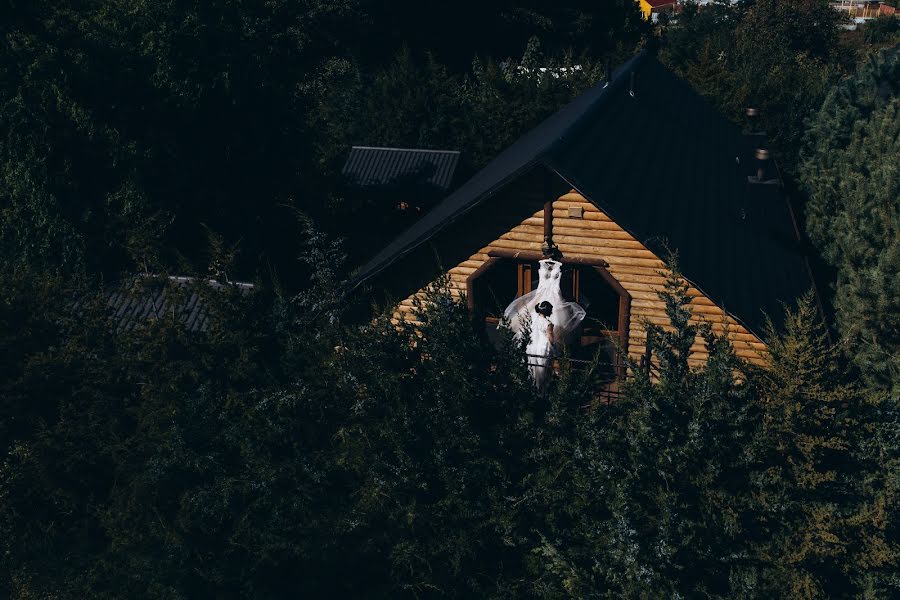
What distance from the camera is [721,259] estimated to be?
13.2 m

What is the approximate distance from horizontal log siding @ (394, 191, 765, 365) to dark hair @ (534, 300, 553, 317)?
1539mm

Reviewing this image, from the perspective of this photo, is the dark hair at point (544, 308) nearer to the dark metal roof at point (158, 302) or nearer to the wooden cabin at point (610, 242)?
the wooden cabin at point (610, 242)

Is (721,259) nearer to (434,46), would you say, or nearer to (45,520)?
(45,520)

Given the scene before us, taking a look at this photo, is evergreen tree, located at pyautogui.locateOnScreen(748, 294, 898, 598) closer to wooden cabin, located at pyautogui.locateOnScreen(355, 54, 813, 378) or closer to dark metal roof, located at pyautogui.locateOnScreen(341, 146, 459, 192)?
wooden cabin, located at pyautogui.locateOnScreen(355, 54, 813, 378)

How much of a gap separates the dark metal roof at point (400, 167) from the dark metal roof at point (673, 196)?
8.13 metres

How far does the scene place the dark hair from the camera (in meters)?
11.8

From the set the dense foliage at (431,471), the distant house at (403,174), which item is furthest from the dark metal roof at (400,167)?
the dense foliage at (431,471)

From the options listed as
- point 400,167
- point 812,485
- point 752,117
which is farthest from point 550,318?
point 400,167

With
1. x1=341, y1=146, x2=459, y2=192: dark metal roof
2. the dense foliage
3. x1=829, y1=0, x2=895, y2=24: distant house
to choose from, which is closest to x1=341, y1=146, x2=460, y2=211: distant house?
x1=341, y1=146, x2=459, y2=192: dark metal roof

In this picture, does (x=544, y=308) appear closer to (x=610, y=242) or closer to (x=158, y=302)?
(x=610, y=242)

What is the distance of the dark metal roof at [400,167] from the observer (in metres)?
26.6

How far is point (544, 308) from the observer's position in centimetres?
1178

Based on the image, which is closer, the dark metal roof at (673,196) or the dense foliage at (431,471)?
the dense foliage at (431,471)

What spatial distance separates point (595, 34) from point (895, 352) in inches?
1574
